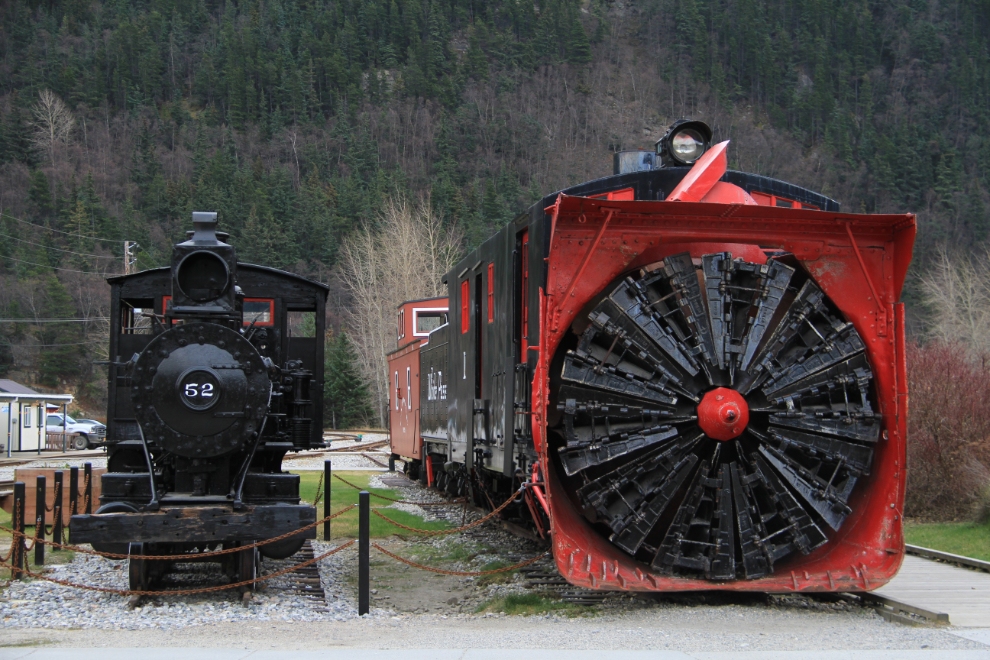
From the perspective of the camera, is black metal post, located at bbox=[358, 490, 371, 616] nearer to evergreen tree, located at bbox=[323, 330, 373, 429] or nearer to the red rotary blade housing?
the red rotary blade housing

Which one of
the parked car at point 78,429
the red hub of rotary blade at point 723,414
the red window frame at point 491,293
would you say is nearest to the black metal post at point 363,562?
the red window frame at point 491,293

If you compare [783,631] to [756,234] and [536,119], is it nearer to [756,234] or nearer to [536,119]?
[756,234]

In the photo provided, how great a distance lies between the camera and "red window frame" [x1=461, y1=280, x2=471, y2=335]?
10390mm

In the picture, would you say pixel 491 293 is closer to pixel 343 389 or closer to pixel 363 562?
pixel 363 562

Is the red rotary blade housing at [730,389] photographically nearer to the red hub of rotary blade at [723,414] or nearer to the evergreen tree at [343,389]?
the red hub of rotary blade at [723,414]

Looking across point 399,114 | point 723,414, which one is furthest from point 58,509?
point 399,114

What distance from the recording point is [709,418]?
6562mm

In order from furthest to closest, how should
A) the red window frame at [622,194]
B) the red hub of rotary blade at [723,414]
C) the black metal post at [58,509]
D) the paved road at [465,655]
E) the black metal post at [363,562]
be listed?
the black metal post at [58,509] → the red window frame at [622,194] → the black metal post at [363,562] → the red hub of rotary blade at [723,414] → the paved road at [465,655]

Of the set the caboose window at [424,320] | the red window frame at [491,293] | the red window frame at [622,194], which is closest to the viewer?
the red window frame at [622,194]

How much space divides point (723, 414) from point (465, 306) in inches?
188

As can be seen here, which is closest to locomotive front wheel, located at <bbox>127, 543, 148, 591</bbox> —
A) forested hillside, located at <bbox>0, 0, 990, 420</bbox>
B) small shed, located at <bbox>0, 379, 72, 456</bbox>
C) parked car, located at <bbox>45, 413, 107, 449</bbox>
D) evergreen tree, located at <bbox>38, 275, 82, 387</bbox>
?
small shed, located at <bbox>0, 379, 72, 456</bbox>

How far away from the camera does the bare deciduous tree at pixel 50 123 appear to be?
9069 centimetres

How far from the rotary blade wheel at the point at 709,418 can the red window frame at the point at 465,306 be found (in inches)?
146

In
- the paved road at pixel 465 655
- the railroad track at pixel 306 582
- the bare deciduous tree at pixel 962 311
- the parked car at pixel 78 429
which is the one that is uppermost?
the bare deciduous tree at pixel 962 311
